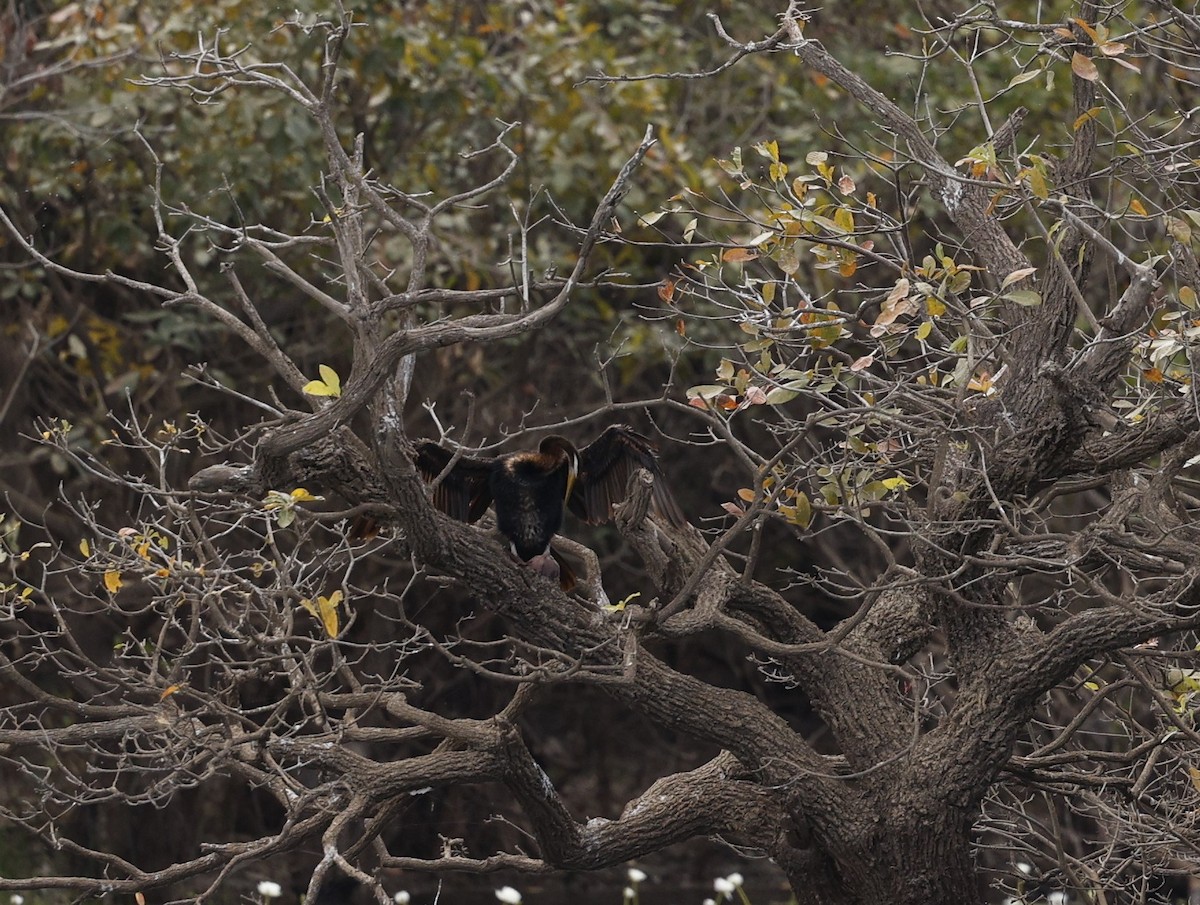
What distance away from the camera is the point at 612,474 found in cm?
376

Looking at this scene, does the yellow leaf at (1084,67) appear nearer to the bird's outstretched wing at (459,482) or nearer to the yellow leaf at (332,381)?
the yellow leaf at (332,381)

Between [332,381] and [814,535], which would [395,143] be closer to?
[814,535]

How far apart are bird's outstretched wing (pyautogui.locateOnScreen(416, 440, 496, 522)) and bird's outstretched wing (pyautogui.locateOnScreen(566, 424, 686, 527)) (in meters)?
0.23

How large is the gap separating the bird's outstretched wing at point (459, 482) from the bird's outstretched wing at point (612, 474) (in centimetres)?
23

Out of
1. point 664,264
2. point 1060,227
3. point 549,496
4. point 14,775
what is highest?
point 1060,227

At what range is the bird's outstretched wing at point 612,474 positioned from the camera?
11.5 feet

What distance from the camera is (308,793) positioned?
10.8 feet

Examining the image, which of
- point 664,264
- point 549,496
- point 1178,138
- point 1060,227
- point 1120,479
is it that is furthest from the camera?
point 664,264

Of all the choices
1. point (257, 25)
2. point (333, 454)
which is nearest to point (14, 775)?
point (257, 25)

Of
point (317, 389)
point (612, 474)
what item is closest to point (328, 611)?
point (317, 389)

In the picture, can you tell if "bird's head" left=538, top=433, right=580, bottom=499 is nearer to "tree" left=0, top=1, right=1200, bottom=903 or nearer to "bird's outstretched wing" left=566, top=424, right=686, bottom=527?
"bird's outstretched wing" left=566, top=424, right=686, bottom=527

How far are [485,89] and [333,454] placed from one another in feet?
11.8

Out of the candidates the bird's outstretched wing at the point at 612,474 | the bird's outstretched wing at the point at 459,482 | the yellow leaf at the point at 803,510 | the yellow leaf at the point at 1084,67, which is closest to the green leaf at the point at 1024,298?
the yellow leaf at the point at 1084,67

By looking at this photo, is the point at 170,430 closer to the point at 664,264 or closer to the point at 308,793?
the point at 308,793
